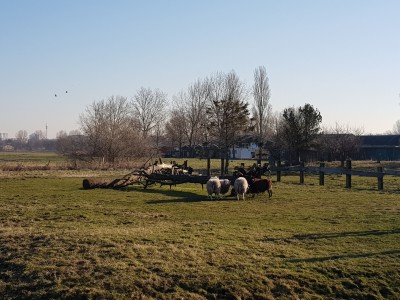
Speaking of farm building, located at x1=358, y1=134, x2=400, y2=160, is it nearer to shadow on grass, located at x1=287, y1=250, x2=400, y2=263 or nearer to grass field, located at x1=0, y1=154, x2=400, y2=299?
grass field, located at x1=0, y1=154, x2=400, y2=299

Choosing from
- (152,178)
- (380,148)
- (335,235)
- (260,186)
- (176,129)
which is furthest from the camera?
(176,129)

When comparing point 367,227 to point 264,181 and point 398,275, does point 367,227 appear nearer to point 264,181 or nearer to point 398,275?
point 398,275

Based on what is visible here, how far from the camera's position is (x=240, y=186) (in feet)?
67.6

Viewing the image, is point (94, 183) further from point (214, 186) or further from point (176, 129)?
point (176, 129)

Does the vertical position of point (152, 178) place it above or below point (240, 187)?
above

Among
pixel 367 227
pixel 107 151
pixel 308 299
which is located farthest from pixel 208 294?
pixel 107 151

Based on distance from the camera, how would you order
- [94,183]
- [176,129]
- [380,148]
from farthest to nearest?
[176,129], [380,148], [94,183]

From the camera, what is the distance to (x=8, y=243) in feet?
37.7

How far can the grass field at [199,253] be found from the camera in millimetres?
8719

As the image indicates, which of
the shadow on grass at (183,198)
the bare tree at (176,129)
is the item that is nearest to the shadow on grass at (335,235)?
the shadow on grass at (183,198)

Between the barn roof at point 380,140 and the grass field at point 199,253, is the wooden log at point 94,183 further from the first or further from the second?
the barn roof at point 380,140

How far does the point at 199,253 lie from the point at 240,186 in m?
10.5

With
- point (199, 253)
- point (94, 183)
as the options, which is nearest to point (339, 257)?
point (199, 253)

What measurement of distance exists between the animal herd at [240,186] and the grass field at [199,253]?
343 cm
